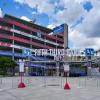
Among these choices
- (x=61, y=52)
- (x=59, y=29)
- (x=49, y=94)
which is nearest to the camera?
(x=49, y=94)

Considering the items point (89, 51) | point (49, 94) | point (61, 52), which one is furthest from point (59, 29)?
point (49, 94)

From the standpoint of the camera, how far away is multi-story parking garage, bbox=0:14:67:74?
115062mm

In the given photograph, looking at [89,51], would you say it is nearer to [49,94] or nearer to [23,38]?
[23,38]

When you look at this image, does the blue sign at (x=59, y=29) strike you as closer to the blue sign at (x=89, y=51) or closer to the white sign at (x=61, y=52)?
the white sign at (x=61, y=52)

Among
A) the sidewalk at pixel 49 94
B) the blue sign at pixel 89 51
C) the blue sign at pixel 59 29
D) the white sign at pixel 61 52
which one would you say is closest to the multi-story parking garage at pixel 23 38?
the blue sign at pixel 59 29

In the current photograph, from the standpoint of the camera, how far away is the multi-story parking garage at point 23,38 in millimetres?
115062

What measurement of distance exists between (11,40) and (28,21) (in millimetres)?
15946

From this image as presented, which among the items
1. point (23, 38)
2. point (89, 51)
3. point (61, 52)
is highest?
point (23, 38)

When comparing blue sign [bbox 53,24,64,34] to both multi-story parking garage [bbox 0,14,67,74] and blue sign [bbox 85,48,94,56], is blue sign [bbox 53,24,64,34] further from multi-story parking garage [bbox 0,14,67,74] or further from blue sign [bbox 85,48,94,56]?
blue sign [bbox 85,48,94,56]

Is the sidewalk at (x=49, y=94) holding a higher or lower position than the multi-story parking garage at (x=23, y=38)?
lower

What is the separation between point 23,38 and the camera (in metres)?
127

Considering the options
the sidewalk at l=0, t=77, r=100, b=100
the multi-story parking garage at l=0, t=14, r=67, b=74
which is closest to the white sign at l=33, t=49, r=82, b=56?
the multi-story parking garage at l=0, t=14, r=67, b=74

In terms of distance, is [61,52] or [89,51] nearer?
[89,51]

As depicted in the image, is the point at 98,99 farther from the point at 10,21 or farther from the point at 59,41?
the point at 59,41
